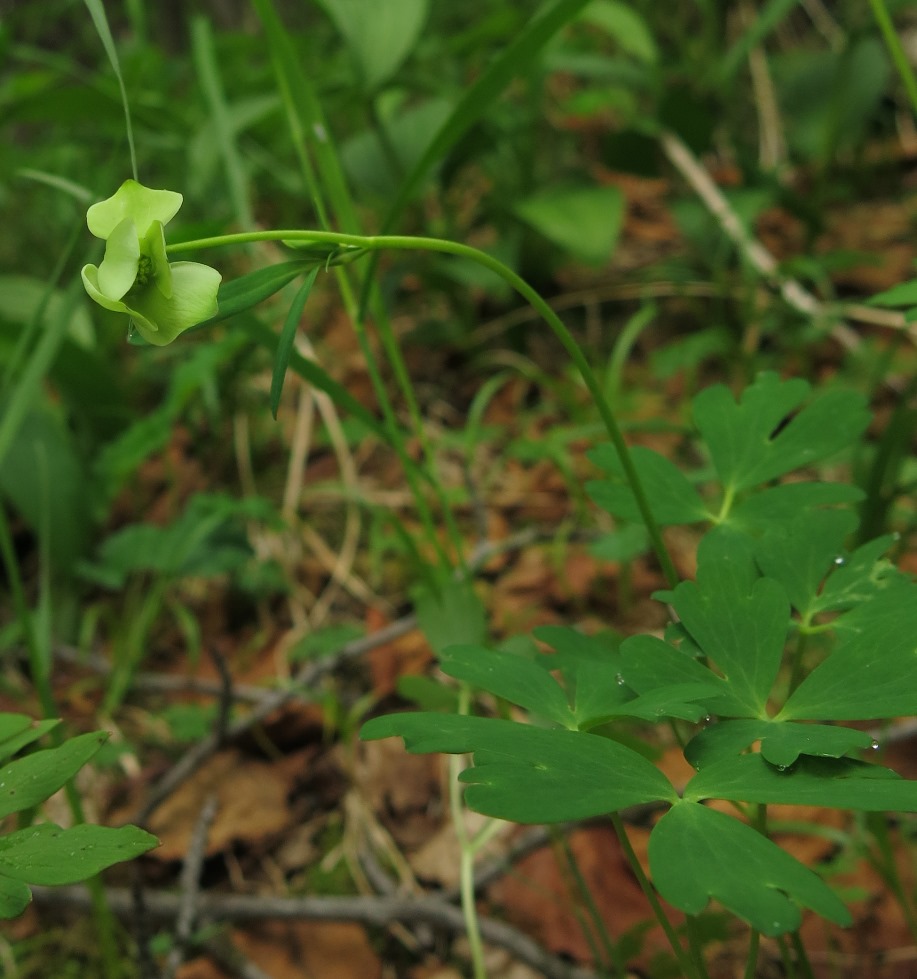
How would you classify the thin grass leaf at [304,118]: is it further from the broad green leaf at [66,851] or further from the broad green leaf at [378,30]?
the broad green leaf at [378,30]

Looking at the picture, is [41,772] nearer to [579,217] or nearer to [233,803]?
[233,803]

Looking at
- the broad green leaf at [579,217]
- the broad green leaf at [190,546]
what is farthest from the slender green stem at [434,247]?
the broad green leaf at [579,217]

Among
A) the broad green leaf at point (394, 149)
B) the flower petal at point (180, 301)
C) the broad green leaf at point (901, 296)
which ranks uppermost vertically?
the flower petal at point (180, 301)

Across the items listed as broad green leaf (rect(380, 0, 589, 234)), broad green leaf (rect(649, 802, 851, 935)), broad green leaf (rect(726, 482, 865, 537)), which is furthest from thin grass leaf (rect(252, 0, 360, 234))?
broad green leaf (rect(649, 802, 851, 935))

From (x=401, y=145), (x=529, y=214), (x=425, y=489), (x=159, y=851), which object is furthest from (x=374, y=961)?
(x=401, y=145)

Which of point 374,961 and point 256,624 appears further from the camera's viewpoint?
point 256,624

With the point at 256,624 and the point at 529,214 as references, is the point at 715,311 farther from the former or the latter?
the point at 256,624
